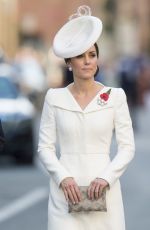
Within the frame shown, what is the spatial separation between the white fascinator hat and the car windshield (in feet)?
48.7

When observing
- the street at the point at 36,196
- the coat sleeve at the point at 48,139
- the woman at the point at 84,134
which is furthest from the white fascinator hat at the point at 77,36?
the street at the point at 36,196

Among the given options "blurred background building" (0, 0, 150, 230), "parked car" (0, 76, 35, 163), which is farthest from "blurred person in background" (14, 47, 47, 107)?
"parked car" (0, 76, 35, 163)

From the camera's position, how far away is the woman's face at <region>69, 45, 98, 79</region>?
7730 mm

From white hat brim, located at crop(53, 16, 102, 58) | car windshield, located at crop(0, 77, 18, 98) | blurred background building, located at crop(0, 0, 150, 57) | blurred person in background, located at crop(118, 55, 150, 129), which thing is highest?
white hat brim, located at crop(53, 16, 102, 58)

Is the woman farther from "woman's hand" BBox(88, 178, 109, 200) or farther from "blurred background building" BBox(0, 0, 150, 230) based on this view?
"blurred background building" BBox(0, 0, 150, 230)

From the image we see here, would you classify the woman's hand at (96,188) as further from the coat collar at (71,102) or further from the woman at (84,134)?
Result: the coat collar at (71,102)

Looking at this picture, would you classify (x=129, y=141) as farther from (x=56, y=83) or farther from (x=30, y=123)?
(x=56, y=83)

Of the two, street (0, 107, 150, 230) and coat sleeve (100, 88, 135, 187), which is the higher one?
coat sleeve (100, 88, 135, 187)

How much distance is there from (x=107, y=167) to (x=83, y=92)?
472 millimetres

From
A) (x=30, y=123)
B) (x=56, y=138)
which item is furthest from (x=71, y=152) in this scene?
(x=30, y=123)

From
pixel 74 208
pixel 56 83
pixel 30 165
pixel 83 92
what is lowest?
pixel 56 83

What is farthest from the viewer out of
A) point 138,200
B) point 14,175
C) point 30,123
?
point 30,123

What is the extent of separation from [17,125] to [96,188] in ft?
47.8

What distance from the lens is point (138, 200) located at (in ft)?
55.0
